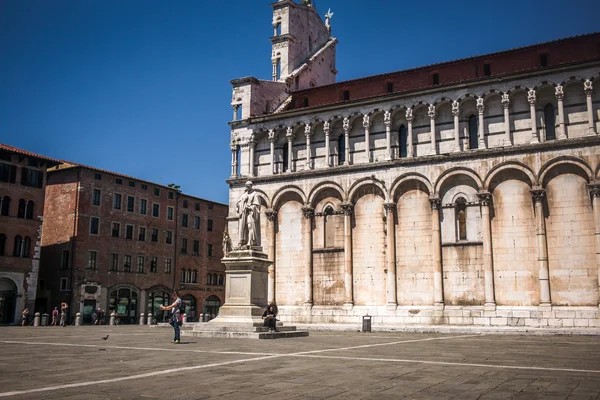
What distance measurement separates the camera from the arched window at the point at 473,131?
33281mm

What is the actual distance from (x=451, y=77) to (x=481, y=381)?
1155 inches

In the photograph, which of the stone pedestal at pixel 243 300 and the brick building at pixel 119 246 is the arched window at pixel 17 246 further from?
the stone pedestal at pixel 243 300

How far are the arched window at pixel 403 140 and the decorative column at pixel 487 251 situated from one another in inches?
224

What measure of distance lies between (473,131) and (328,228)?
1057cm

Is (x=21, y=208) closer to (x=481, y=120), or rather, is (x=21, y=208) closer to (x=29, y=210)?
(x=29, y=210)

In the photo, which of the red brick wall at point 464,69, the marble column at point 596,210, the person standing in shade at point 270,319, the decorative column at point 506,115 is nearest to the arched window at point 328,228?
the red brick wall at point 464,69

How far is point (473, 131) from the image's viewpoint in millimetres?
33562

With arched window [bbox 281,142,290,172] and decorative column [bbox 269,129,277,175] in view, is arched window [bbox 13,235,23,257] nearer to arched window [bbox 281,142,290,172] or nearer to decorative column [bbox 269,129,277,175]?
decorative column [bbox 269,129,277,175]

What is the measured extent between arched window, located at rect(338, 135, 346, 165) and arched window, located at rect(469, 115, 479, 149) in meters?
8.01

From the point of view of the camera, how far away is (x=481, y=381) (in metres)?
9.06

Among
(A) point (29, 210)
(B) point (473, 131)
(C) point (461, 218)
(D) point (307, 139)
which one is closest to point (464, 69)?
(B) point (473, 131)

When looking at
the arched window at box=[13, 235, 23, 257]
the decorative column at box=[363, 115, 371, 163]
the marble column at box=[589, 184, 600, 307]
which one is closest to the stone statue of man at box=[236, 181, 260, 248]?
the decorative column at box=[363, 115, 371, 163]

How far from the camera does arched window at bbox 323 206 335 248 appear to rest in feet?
118

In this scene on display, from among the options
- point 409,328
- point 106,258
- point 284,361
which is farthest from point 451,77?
point 106,258
